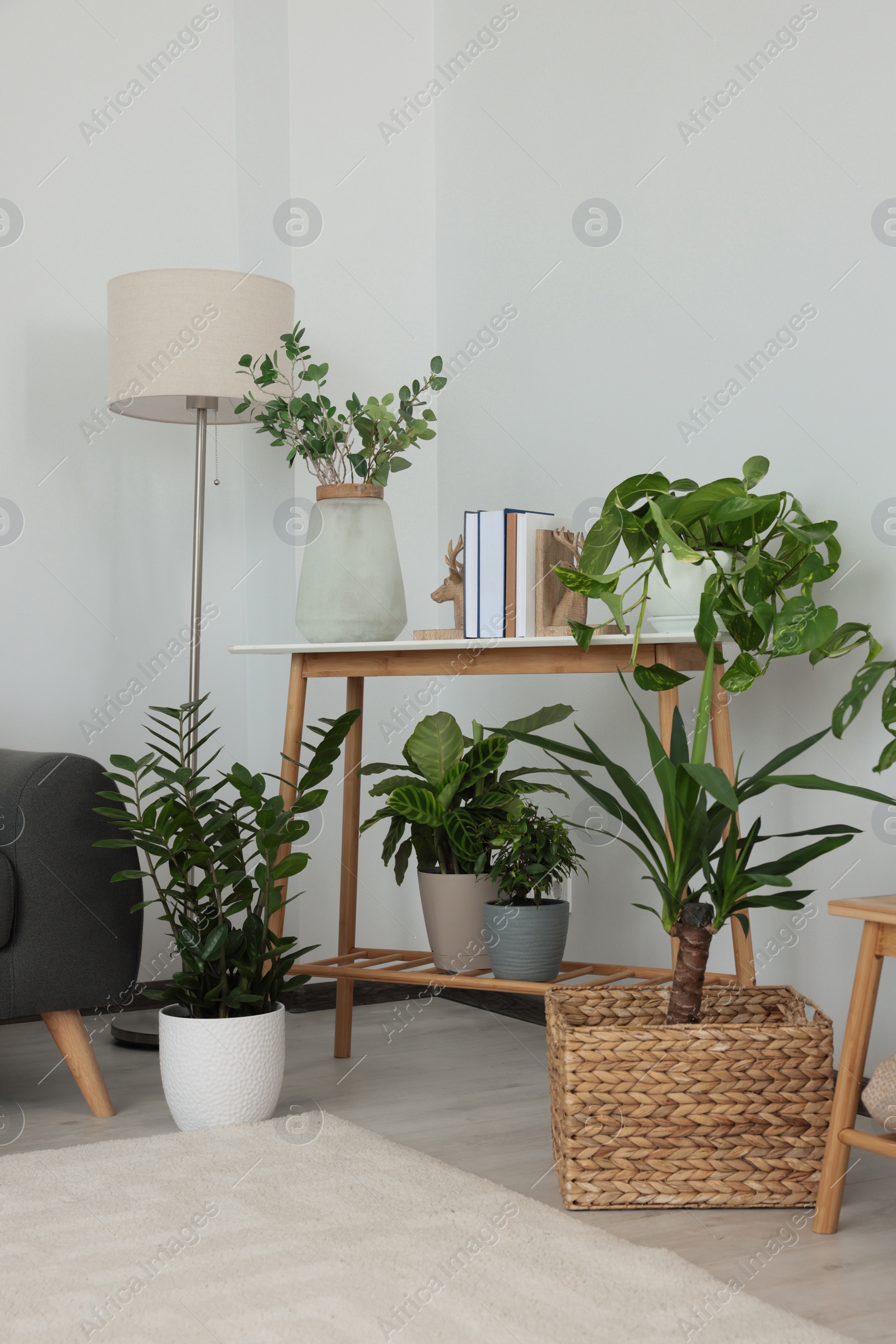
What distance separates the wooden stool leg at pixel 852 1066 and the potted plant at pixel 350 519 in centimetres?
110

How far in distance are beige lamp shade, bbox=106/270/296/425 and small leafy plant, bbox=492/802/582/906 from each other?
1.04m

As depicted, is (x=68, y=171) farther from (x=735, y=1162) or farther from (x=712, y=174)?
(x=735, y=1162)

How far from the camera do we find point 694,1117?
1.68 m

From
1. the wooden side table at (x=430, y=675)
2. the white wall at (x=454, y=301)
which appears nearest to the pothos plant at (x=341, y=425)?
the wooden side table at (x=430, y=675)

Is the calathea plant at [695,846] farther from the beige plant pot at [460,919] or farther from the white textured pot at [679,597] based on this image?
the beige plant pot at [460,919]

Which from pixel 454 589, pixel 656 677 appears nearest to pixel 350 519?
pixel 454 589

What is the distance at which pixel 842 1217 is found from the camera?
1661 mm

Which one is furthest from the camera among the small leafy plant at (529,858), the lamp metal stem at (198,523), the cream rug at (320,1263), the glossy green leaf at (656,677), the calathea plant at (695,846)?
the lamp metal stem at (198,523)

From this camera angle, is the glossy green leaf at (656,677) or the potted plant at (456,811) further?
the potted plant at (456,811)

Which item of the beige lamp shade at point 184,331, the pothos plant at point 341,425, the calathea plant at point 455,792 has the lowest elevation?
the calathea plant at point 455,792

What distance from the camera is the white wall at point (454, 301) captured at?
217 cm

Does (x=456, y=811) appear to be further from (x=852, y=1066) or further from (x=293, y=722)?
(x=852, y=1066)

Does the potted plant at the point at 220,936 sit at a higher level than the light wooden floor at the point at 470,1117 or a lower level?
higher

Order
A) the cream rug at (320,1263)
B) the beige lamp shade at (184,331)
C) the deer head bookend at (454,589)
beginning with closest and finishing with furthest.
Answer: the cream rug at (320,1263) < the deer head bookend at (454,589) < the beige lamp shade at (184,331)
